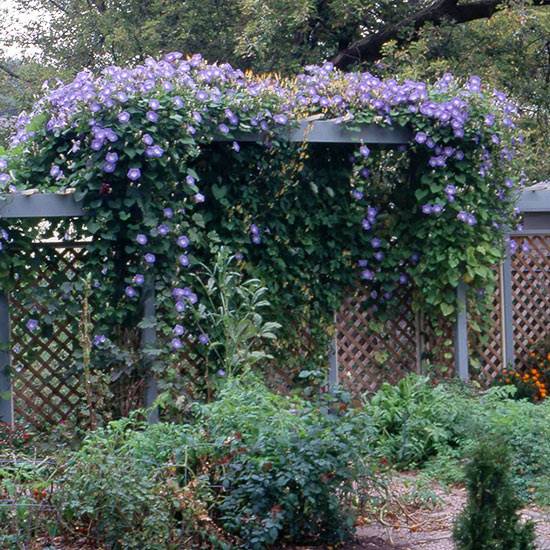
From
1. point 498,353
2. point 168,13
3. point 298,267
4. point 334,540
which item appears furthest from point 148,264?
point 168,13

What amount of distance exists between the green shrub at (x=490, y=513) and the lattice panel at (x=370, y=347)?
4.35 m

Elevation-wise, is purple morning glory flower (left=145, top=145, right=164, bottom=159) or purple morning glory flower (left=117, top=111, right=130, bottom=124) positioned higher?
purple morning glory flower (left=117, top=111, right=130, bottom=124)

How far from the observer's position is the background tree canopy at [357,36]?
12359 mm

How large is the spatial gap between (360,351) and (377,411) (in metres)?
2.05

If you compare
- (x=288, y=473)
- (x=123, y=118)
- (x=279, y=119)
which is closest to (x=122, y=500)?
(x=288, y=473)

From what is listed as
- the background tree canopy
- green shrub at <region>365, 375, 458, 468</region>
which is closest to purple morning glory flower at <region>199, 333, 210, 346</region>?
green shrub at <region>365, 375, 458, 468</region>

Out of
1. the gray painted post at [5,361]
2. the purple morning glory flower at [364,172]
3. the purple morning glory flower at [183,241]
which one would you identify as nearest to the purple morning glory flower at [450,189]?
the purple morning glory flower at [364,172]

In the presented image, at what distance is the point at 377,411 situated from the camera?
20.8 ft

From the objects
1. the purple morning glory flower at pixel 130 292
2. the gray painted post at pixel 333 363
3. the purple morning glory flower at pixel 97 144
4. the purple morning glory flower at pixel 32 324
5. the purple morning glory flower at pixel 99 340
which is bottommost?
the gray painted post at pixel 333 363

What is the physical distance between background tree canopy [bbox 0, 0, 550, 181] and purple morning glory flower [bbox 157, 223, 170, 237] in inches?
231

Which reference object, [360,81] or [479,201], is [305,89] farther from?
[479,201]

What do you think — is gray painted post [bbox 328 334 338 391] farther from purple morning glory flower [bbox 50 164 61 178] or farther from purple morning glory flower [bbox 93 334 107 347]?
purple morning glory flower [bbox 50 164 61 178]

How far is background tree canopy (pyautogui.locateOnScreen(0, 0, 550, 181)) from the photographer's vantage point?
12.4 meters

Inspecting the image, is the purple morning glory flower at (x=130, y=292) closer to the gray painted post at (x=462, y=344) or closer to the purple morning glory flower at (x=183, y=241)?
the purple morning glory flower at (x=183, y=241)
